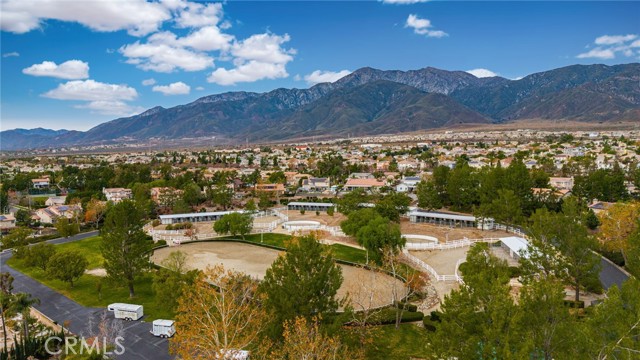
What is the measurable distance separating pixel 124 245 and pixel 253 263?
12.1m

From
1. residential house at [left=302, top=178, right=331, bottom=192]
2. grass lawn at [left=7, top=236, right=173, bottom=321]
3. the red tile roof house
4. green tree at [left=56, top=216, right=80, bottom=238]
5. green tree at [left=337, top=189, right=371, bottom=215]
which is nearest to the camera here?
grass lawn at [left=7, top=236, right=173, bottom=321]

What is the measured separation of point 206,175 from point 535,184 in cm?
7048

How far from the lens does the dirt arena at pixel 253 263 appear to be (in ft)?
98.0

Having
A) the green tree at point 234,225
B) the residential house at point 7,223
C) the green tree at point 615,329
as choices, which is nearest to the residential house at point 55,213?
the residential house at point 7,223

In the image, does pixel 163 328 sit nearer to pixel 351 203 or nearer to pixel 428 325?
pixel 428 325

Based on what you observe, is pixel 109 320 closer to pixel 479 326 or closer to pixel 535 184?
pixel 479 326

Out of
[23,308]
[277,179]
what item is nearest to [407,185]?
[277,179]

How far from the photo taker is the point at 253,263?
127 ft

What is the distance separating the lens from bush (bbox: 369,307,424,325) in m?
24.4

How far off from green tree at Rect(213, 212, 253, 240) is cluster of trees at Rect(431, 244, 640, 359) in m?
35.3

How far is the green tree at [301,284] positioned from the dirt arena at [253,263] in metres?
7.55

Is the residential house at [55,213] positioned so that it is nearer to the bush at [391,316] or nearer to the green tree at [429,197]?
the green tree at [429,197]

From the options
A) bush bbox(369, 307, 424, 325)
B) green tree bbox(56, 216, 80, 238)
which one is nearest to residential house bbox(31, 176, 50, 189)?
green tree bbox(56, 216, 80, 238)

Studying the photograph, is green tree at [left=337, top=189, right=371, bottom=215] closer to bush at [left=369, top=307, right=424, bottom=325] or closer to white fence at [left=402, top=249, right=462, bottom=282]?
white fence at [left=402, top=249, right=462, bottom=282]
